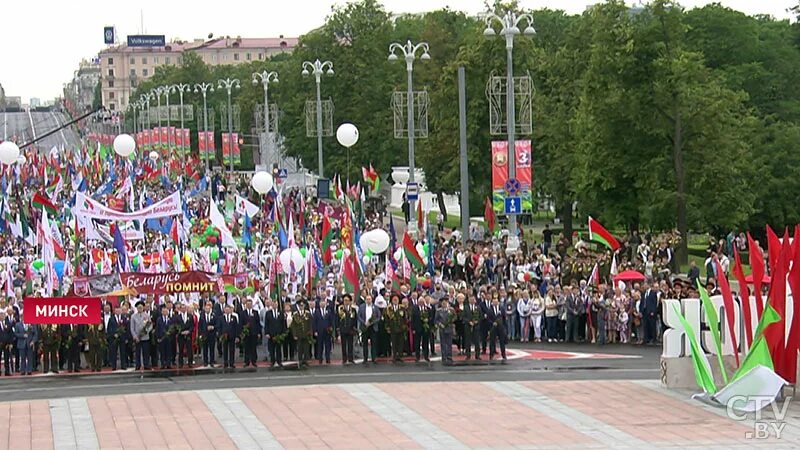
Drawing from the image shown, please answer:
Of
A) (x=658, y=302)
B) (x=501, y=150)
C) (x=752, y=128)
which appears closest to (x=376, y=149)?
(x=752, y=128)

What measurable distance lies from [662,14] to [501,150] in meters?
8.67

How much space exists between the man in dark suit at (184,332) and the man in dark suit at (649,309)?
8.50 meters

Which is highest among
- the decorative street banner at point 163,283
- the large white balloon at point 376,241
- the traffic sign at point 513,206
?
the traffic sign at point 513,206

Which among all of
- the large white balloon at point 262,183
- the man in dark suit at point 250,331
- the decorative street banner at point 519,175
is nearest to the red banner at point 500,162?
→ the decorative street banner at point 519,175

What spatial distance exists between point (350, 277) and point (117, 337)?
5.49m

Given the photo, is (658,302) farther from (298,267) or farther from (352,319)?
(298,267)

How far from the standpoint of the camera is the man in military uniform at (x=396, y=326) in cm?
2691

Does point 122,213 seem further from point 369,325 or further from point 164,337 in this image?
point 369,325

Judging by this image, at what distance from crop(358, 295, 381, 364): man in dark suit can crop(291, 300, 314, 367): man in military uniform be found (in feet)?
3.11

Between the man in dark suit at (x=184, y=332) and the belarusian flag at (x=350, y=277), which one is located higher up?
the belarusian flag at (x=350, y=277)

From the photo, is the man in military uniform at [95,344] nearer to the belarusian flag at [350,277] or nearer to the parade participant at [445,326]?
the belarusian flag at [350,277]

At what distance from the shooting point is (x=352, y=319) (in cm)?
2706

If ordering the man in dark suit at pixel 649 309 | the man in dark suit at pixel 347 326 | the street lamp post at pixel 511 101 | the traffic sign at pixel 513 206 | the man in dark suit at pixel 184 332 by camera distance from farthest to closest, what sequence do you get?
1. the traffic sign at pixel 513 206
2. the street lamp post at pixel 511 101
3. the man in dark suit at pixel 649 309
4. the man in dark suit at pixel 347 326
5. the man in dark suit at pixel 184 332

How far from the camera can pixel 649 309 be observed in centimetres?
2906
